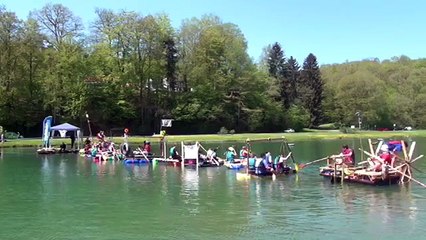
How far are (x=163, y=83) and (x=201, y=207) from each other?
288 feet

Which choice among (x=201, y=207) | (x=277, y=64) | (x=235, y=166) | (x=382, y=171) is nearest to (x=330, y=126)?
(x=277, y=64)

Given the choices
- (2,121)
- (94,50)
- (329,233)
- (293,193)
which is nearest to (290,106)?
(94,50)

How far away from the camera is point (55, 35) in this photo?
3883 inches

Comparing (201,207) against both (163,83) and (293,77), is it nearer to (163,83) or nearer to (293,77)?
(163,83)

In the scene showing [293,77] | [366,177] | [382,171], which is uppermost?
[293,77]

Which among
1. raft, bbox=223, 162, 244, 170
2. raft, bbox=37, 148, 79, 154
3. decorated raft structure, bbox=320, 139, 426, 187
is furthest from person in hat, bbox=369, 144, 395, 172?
raft, bbox=37, 148, 79, 154

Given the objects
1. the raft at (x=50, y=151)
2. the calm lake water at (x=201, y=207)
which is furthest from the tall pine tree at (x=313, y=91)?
the calm lake water at (x=201, y=207)

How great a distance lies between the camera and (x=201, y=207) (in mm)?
24203

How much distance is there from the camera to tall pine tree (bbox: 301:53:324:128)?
13188 centimetres

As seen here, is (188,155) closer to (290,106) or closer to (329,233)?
(329,233)

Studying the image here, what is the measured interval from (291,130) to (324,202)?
9299 cm

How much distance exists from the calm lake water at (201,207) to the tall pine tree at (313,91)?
94920mm

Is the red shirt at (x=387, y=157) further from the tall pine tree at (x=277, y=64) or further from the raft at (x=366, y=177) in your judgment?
the tall pine tree at (x=277, y=64)

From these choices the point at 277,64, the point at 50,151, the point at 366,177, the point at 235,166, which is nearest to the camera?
the point at 366,177
